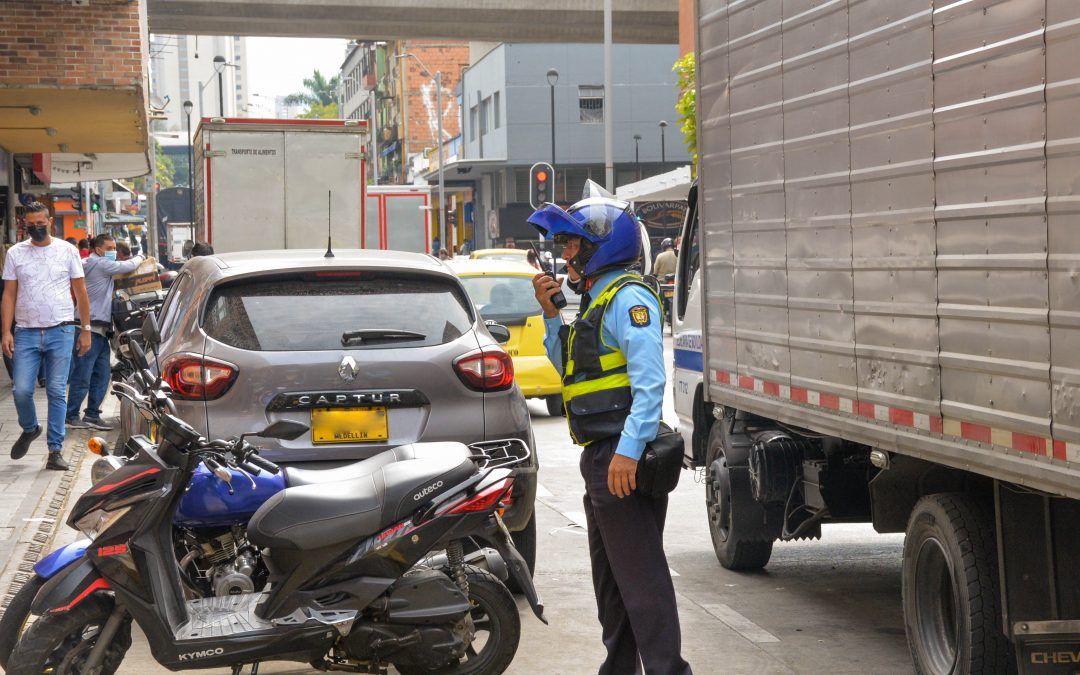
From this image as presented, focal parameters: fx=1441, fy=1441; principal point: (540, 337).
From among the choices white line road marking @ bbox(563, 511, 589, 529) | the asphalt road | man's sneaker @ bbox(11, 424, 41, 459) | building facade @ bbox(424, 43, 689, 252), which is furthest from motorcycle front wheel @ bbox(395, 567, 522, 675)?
building facade @ bbox(424, 43, 689, 252)

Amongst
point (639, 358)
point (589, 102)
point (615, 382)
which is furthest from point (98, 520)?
point (589, 102)

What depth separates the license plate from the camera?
6414 millimetres

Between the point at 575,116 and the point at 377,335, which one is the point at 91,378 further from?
the point at 575,116

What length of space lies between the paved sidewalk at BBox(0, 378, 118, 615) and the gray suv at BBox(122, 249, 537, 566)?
1577mm

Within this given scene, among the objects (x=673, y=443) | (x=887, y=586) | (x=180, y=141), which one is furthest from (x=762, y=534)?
(x=180, y=141)

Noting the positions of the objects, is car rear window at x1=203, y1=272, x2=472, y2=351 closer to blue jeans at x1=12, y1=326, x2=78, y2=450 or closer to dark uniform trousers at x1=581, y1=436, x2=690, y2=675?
dark uniform trousers at x1=581, y1=436, x2=690, y2=675

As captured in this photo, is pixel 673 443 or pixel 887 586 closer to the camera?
pixel 673 443

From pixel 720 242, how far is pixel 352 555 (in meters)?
2.91

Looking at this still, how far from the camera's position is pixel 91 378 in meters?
14.1

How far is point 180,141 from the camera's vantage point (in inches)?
6590

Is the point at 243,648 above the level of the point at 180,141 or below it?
below

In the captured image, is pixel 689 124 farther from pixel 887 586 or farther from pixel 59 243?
pixel 887 586

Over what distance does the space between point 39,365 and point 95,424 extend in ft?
10.6

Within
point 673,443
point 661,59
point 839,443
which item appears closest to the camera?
point 673,443
